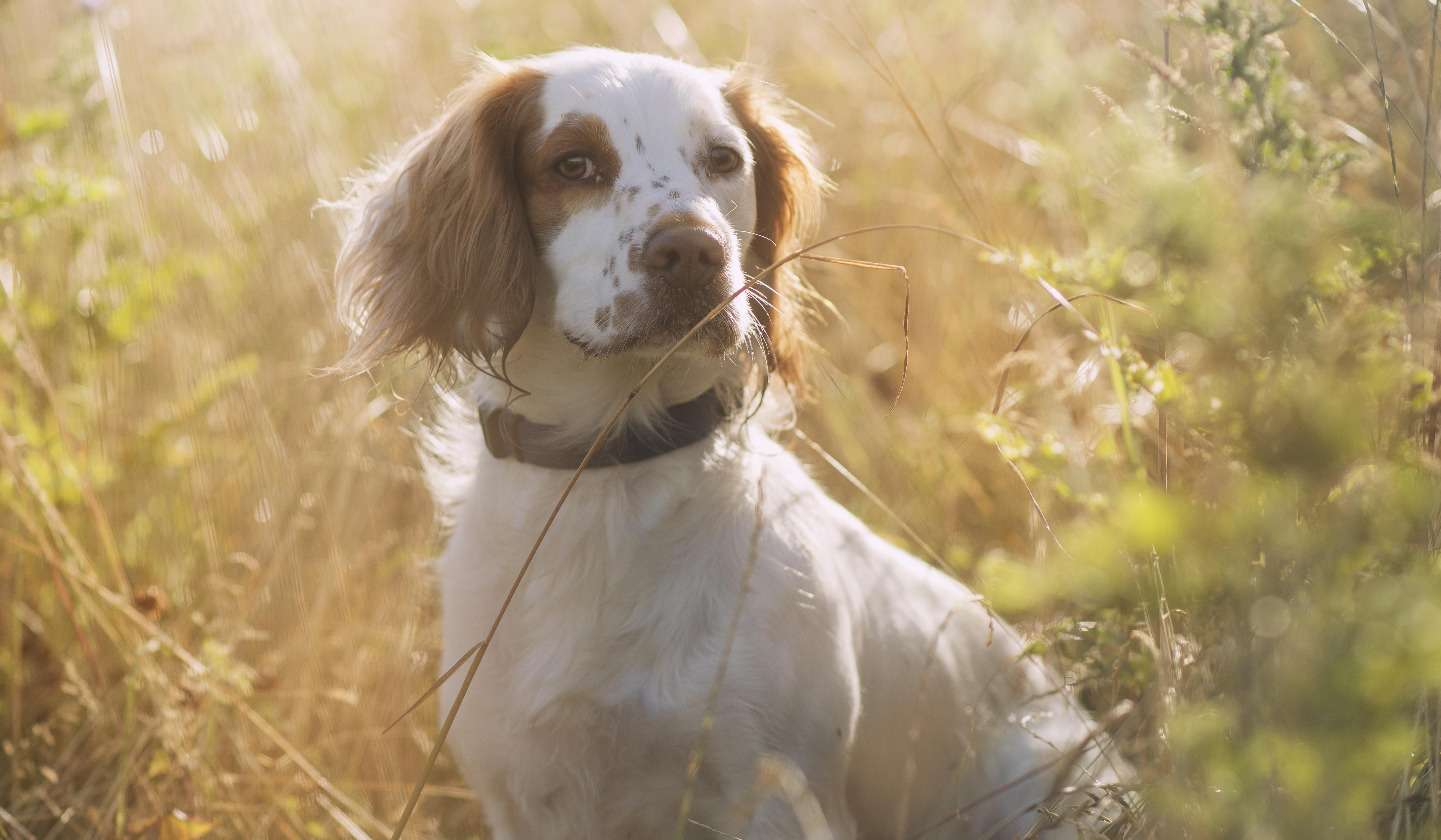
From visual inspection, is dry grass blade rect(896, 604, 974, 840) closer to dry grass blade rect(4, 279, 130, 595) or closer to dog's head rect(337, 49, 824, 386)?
dog's head rect(337, 49, 824, 386)

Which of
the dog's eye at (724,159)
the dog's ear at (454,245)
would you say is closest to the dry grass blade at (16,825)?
the dog's ear at (454,245)

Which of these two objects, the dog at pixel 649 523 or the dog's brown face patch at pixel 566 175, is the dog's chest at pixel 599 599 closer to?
the dog at pixel 649 523

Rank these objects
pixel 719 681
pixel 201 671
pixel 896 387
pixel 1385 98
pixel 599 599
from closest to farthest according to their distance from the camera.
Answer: pixel 1385 98 → pixel 719 681 → pixel 599 599 → pixel 201 671 → pixel 896 387

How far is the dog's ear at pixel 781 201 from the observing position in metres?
2.07

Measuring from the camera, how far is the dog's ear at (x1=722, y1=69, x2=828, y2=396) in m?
2.07

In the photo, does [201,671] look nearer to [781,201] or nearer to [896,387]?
[781,201]

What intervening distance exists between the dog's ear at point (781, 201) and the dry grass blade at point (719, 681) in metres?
0.41

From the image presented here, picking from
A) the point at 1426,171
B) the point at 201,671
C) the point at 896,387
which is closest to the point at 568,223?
the point at 201,671

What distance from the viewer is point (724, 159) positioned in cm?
190

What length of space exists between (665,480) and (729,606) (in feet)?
0.87

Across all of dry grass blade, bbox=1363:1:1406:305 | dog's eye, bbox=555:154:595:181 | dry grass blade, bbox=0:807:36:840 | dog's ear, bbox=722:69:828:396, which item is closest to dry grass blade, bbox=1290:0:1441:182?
dry grass blade, bbox=1363:1:1406:305

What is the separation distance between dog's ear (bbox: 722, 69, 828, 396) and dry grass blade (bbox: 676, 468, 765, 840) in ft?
1.34

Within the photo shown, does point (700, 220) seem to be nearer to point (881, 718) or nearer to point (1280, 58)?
point (1280, 58)

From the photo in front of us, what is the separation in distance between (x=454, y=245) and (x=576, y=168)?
267mm
